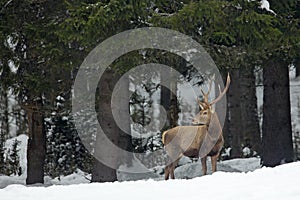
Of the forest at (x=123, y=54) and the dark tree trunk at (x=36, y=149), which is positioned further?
the dark tree trunk at (x=36, y=149)

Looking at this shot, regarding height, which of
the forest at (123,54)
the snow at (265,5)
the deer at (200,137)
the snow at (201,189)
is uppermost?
the snow at (265,5)

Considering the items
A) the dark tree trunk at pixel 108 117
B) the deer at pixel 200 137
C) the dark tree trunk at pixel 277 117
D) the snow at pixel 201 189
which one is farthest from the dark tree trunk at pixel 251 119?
the snow at pixel 201 189

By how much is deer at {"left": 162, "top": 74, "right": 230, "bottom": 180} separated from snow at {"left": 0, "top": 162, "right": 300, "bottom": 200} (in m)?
2.66

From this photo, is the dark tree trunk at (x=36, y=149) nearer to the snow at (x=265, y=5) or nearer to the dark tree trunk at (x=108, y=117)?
the dark tree trunk at (x=108, y=117)

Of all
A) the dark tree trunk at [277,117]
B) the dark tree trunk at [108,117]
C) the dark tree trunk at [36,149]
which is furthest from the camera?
the dark tree trunk at [36,149]

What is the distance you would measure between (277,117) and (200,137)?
349 centimetres

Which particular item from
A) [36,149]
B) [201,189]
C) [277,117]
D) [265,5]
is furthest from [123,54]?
[201,189]

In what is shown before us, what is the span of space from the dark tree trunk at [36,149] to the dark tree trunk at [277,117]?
4.56m

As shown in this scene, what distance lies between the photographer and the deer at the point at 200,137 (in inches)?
371

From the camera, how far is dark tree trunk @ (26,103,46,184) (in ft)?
41.4

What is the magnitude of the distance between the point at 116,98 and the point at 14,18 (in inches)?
90.3

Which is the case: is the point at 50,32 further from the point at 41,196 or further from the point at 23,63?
the point at 41,196

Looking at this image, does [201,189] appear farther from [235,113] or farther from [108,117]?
[235,113]

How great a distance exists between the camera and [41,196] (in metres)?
6.15
